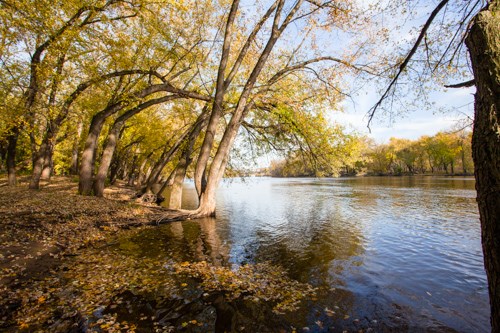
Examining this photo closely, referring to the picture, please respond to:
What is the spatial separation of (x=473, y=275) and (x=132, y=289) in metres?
10.1

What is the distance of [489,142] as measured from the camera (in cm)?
290

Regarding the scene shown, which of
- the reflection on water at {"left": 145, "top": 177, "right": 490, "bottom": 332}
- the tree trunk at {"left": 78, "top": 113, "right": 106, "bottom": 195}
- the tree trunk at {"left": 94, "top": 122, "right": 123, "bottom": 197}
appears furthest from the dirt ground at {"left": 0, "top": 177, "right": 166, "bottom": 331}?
the tree trunk at {"left": 94, "top": 122, "right": 123, "bottom": 197}

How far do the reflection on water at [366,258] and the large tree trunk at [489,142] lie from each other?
10.3ft

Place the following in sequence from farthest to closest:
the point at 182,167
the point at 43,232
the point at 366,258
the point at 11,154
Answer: the point at 182,167
the point at 11,154
the point at 366,258
the point at 43,232

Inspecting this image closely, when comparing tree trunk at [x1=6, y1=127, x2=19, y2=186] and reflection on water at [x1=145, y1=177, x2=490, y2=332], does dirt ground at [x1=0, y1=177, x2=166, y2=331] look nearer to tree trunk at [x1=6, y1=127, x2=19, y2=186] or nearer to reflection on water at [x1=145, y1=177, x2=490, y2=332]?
reflection on water at [x1=145, y1=177, x2=490, y2=332]

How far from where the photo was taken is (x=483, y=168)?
2.95 meters

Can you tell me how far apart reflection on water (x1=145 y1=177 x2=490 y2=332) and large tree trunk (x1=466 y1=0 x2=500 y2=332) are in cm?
315

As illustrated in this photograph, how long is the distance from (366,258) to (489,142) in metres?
8.27

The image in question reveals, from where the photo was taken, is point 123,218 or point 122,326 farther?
point 123,218

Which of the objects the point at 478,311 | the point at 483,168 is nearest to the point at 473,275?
the point at 478,311

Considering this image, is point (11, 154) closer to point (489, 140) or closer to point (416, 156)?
point (489, 140)

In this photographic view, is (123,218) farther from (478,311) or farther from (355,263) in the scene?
(478,311)

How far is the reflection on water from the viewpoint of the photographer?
5.86 metres

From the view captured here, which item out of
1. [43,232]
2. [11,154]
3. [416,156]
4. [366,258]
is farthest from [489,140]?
[416,156]
